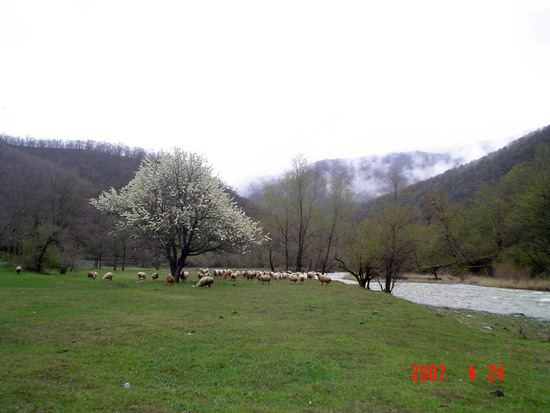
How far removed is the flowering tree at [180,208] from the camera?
85.0 ft

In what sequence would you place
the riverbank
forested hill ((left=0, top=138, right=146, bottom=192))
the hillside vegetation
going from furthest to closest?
forested hill ((left=0, top=138, right=146, bottom=192)) < the riverbank < the hillside vegetation

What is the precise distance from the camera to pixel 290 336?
10078mm

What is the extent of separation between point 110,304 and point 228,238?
14.1 meters

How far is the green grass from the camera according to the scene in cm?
577

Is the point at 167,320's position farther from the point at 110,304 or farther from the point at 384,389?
the point at 384,389

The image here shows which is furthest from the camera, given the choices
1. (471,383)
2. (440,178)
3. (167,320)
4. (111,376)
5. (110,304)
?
(440,178)

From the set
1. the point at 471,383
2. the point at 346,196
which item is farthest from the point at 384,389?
the point at 346,196
